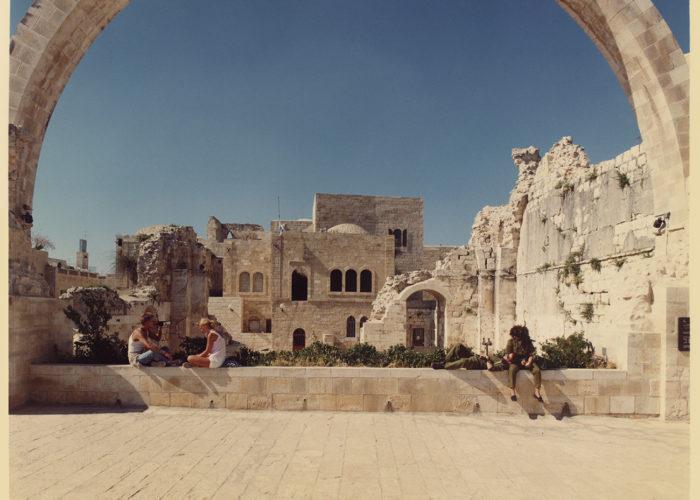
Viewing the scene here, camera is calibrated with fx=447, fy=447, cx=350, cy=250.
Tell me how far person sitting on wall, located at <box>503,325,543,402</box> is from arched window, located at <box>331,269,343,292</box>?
2428 centimetres

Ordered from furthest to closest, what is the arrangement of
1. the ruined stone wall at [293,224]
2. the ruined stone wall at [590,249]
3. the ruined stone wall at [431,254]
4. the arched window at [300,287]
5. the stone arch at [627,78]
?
the ruined stone wall at [293,224] < the ruined stone wall at [431,254] < the arched window at [300,287] < the ruined stone wall at [590,249] < the stone arch at [627,78]

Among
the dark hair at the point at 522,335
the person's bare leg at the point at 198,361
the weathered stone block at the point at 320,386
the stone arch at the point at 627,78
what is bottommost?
the weathered stone block at the point at 320,386

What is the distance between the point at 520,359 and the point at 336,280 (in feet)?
80.5

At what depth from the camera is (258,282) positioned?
1216 inches

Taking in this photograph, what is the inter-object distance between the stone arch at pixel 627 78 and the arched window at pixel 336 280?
24.1 m

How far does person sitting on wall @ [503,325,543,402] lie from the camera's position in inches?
224

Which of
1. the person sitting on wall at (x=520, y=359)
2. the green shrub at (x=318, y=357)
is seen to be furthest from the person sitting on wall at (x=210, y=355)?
the person sitting on wall at (x=520, y=359)

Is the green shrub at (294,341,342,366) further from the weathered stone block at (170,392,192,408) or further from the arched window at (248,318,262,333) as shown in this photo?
the arched window at (248,318,262,333)

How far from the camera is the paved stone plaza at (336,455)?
357 centimetres

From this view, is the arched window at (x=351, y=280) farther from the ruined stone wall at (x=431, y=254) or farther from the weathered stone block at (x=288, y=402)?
the weathered stone block at (x=288, y=402)

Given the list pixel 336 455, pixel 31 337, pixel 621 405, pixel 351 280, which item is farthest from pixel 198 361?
pixel 351 280

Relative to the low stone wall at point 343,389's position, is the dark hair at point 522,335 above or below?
above

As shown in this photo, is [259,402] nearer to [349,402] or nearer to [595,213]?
[349,402]

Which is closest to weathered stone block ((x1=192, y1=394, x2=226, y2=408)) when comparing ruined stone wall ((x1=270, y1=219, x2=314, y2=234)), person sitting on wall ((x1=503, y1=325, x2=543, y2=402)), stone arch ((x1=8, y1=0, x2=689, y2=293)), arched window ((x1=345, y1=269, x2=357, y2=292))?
stone arch ((x1=8, y1=0, x2=689, y2=293))
